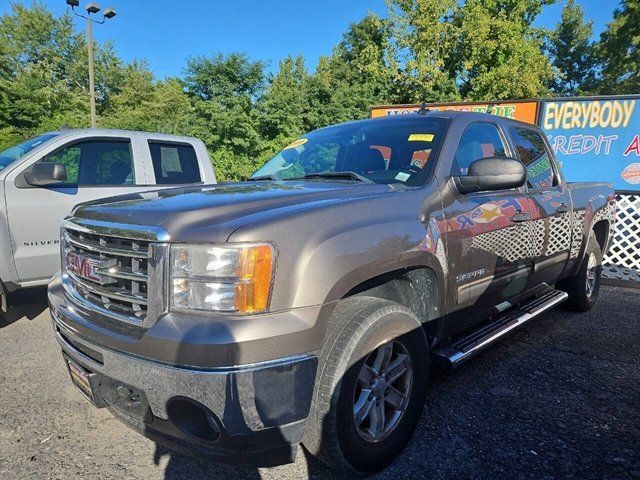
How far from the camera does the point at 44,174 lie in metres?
4.20

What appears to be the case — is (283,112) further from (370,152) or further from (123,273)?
(123,273)

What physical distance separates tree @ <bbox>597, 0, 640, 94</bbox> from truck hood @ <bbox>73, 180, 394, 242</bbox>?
32.0m

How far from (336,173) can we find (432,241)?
2.67ft

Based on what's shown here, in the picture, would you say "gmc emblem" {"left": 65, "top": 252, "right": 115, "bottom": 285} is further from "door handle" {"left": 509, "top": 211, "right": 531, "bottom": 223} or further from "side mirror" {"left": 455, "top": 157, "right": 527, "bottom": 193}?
"door handle" {"left": 509, "top": 211, "right": 531, "bottom": 223}

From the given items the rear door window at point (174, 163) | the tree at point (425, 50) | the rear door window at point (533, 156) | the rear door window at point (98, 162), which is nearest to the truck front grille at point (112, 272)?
the rear door window at point (98, 162)

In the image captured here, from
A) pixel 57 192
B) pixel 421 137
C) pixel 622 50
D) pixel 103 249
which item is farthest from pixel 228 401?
pixel 622 50

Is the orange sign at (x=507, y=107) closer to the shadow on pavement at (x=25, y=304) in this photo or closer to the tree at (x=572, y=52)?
the shadow on pavement at (x=25, y=304)

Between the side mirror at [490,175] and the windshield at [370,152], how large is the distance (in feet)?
0.83

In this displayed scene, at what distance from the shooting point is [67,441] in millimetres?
2504

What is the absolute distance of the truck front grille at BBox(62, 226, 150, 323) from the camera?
6.01 ft

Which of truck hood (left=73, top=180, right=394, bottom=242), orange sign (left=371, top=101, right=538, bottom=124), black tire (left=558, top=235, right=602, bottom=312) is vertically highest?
orange sign (left=371, top=101, right=538, bottom=124)

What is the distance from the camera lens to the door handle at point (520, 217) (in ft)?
10.4

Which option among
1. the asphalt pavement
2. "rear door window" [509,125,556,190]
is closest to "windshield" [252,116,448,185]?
"rear door window" [509,125,556,190]

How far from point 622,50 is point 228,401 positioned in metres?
38.3
